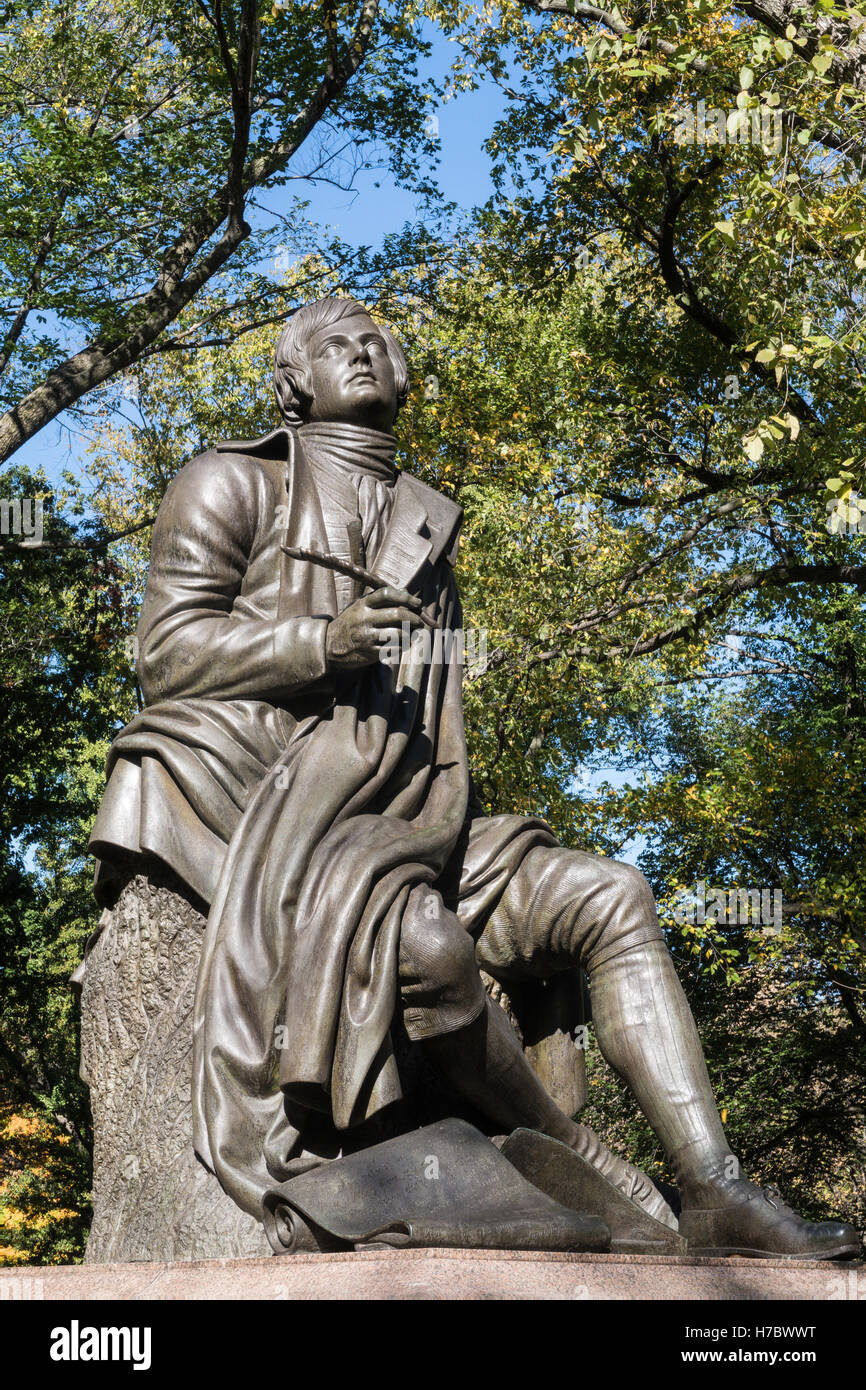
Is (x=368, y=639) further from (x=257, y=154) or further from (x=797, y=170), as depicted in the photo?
(x=257, y=154)

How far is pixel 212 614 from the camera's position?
4336mm

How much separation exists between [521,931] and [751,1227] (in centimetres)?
102

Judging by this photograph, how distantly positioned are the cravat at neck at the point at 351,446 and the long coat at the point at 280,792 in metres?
0.10

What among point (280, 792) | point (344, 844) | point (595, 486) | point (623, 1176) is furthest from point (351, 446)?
point (595, 486)

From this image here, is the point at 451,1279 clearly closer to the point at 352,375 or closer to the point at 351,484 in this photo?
the point at 351,484

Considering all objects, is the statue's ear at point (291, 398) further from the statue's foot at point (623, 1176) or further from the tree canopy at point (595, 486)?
the tree canopy at point (595, 486)

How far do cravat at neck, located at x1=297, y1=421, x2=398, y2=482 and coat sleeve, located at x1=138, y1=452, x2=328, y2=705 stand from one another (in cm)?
26

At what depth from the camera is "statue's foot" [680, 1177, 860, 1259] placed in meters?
3.23

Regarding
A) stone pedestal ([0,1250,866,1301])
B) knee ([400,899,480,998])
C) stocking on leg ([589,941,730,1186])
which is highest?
knee ([400,899,480,998])

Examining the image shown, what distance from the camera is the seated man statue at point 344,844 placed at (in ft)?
11.5
